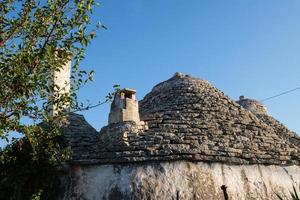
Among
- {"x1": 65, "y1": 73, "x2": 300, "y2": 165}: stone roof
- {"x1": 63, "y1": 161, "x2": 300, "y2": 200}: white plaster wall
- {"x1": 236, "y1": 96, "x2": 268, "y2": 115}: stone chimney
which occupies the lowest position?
{"x1": 63, "y1": 161, "x2": 300, "y2": 200}: white plaster wall

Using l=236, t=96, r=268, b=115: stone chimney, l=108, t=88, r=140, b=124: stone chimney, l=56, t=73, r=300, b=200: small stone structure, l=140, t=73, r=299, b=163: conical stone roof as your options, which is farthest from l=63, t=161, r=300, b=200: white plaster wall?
l=236, t=96, r=268, b=115: stone chimney

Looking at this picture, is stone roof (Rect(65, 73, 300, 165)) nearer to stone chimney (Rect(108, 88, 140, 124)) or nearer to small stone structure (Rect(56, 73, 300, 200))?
small stone structure (Rect(56, 73, 300, 200))

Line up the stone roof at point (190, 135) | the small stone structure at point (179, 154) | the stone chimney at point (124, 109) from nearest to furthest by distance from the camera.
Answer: the small stone structure at point (179, 154) < the stone roof at point (190, 135) < the stone chimney at point (124, 109)

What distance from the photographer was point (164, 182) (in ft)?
25.6

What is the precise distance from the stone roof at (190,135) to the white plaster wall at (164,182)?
0.20 metres

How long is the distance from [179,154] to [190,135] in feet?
2.60

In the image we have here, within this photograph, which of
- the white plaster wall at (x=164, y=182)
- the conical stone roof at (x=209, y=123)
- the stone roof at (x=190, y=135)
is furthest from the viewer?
the conical stone roof at (x=209, y=123)

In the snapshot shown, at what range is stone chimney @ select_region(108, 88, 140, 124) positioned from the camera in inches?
354

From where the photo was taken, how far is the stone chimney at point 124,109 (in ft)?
29.5

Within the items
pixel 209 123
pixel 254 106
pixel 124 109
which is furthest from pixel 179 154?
pixel 254 106

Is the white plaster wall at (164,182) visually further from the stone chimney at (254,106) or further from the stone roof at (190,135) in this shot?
the stone chimney at (254,106)

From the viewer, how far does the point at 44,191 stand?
28.3 feet

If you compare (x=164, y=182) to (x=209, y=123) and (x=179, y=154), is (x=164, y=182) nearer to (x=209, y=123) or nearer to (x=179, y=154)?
(x=179, y=154)

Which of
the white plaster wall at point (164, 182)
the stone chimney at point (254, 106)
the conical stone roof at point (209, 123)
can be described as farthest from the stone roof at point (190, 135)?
the stone chimney at point (254, 106)
